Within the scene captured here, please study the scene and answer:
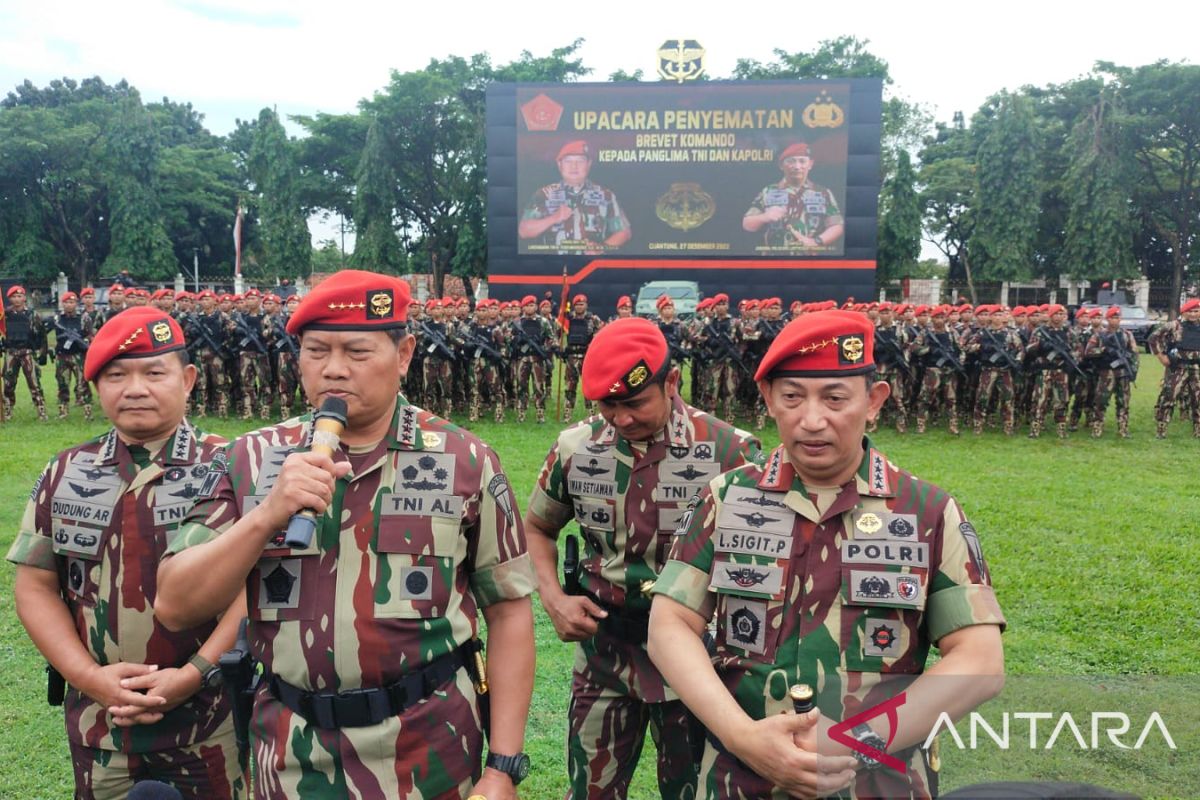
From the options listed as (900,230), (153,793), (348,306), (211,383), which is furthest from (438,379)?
(900,230)

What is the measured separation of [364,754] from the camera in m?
1.84

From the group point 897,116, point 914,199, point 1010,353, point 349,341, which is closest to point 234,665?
point 349,341

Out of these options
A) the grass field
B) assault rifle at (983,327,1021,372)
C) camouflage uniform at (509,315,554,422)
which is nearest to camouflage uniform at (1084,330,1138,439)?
the grass field

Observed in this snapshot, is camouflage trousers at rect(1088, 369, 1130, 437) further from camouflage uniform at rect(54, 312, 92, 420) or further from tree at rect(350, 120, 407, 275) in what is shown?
tree at rect(350, 120, 407, 275)

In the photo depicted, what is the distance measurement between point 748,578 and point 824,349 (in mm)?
526

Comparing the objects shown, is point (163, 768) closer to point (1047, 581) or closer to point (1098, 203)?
point (1047, 581)

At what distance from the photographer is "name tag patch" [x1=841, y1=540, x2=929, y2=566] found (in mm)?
1819

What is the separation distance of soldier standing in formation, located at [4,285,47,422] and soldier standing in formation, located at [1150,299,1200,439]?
16697 millimetres

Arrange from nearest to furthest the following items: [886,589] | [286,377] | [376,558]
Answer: [886,589] → [376,558] → [286,377]

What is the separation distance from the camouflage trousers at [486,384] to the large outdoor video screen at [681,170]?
1187 centimetres

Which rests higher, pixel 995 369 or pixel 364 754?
pixel 995 369

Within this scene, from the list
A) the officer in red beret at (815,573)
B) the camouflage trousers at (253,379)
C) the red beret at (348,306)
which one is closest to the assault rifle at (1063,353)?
the camouflage trousers at (253,379)

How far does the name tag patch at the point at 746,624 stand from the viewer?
190cm

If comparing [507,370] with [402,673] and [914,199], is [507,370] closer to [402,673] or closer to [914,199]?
[402,673]
